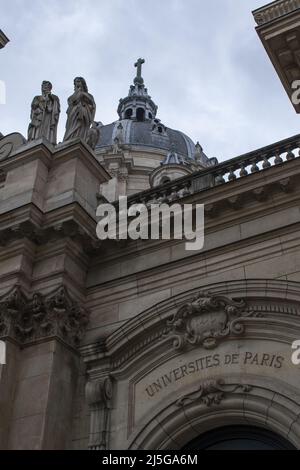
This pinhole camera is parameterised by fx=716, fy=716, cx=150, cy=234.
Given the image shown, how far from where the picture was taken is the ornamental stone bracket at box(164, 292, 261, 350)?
480 inches

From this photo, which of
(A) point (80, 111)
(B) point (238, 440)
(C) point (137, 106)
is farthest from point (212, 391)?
(C) point (137, 106)

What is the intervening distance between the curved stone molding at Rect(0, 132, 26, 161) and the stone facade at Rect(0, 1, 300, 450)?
77.0 inches

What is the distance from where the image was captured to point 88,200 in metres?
15.1

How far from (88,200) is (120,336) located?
137 inches

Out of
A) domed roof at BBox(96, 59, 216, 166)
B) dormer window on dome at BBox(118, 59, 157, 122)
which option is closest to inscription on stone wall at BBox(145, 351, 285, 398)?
domed roof at BBox(96, 59, 216, 166)

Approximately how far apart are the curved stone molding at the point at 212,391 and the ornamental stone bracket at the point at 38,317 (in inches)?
105

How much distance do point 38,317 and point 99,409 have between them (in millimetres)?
2045

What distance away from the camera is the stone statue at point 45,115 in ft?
→ 54.3

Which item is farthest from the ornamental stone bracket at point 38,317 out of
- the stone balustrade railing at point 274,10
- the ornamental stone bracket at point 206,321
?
the stone balustrade railing at point 274,10

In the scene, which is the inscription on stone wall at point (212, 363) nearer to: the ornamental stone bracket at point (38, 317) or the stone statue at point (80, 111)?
the ornamental stone bracket at point (38, 317)

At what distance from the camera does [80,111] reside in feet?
54.6

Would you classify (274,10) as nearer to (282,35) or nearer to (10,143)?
(282,35)
